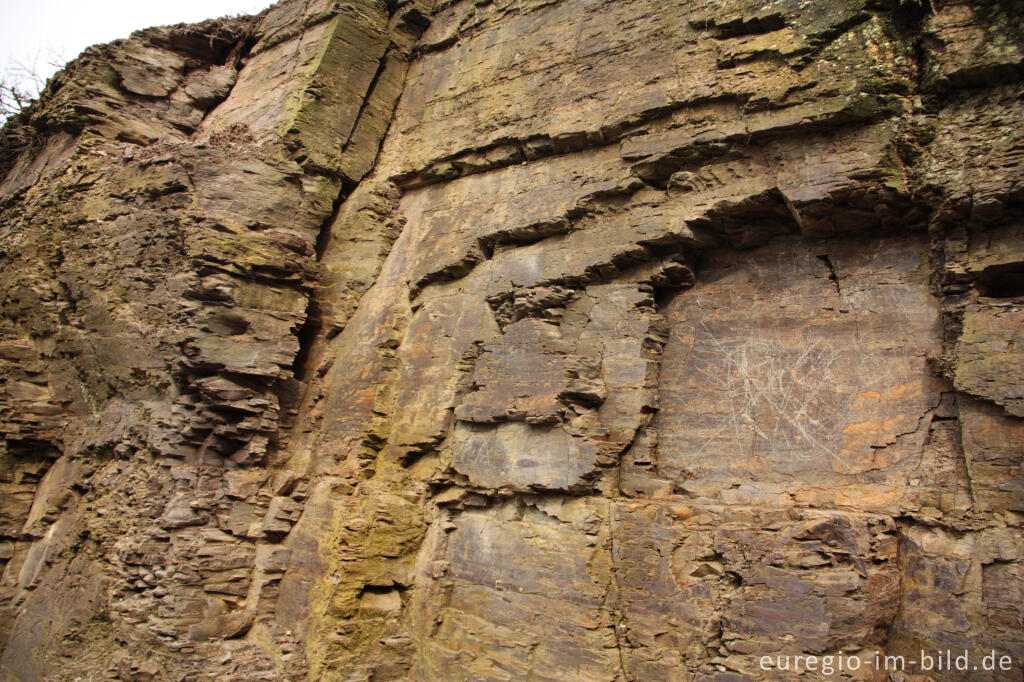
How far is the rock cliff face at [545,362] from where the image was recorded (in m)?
4.27

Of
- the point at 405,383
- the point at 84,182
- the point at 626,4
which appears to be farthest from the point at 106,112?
the point at 626,4

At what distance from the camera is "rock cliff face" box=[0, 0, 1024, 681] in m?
4.27

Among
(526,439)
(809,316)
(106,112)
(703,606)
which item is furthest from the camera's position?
(106,112)

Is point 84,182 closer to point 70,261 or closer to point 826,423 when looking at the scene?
point 70,261

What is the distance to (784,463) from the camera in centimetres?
473

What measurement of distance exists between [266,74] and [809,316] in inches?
301

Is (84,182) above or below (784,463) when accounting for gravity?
above

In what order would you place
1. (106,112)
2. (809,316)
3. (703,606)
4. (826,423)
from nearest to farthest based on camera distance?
(703,606) < (826,423) < (809,316) < (106,112)

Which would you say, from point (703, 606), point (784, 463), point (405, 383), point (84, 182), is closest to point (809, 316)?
point (784, 463)

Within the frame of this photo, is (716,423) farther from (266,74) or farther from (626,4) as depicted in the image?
(266,74)

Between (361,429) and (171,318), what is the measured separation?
7.44 ft

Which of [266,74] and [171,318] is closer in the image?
[171,318]

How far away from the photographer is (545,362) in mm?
5453

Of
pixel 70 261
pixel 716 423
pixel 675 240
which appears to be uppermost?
pixel 675 240
